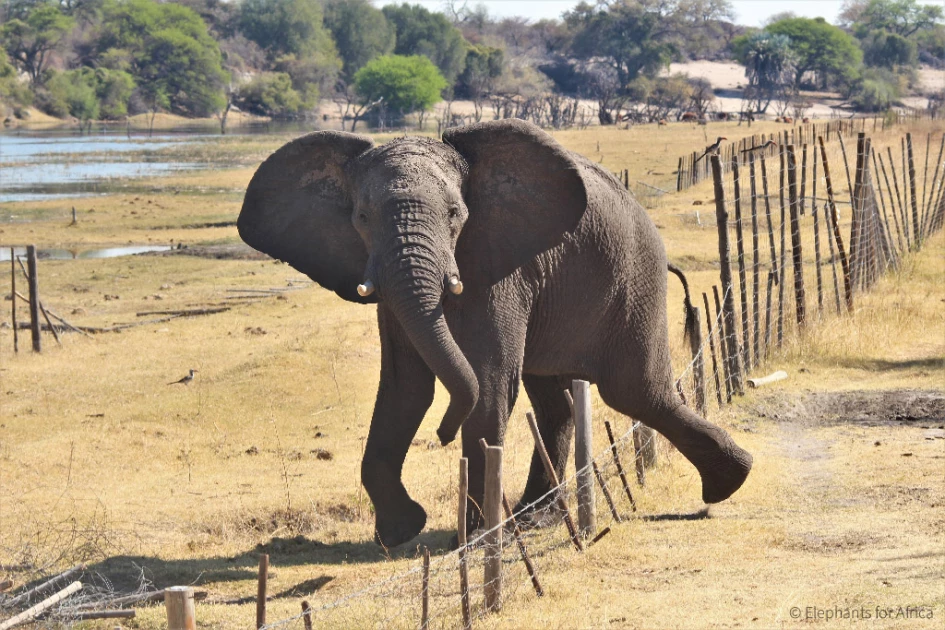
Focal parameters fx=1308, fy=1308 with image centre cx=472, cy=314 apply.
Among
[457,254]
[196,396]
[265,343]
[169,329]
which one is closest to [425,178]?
[457,254]

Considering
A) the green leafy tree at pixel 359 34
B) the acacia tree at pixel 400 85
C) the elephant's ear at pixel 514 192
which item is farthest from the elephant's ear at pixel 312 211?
the green leafy tree at pixel 359 34

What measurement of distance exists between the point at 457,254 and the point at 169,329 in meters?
11.0

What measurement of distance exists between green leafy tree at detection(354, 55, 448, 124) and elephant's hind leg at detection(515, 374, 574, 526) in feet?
302

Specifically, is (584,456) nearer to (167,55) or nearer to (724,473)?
(724,473)

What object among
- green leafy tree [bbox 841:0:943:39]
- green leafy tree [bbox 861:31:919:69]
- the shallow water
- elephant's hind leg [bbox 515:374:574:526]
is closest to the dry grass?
elephant's hind leg [bbox 515:374:574:526]

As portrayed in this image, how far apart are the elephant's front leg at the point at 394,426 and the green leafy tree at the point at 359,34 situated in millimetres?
124578

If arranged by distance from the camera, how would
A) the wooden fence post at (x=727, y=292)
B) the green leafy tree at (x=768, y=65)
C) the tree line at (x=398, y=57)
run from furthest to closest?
the green leafy tree at (x=768, y=65)
the tree line at (x=398, y=57)
the wooden fence post at (x=727, y=292)

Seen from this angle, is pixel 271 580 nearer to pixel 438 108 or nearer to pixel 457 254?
pixel 457 254

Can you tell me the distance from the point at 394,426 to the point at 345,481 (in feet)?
8.47

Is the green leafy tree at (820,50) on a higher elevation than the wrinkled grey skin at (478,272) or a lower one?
higher

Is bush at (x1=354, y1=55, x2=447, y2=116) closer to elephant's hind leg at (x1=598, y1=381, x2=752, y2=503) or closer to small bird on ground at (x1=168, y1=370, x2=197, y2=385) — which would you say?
small bird on ground at (x1=168, y1=370, x2=197, y2=385)

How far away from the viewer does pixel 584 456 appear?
7.26 meters

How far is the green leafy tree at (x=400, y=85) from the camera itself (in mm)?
100312

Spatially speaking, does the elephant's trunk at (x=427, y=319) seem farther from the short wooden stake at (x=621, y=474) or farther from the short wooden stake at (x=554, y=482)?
the short wooden stake at (x=621, y=474)
